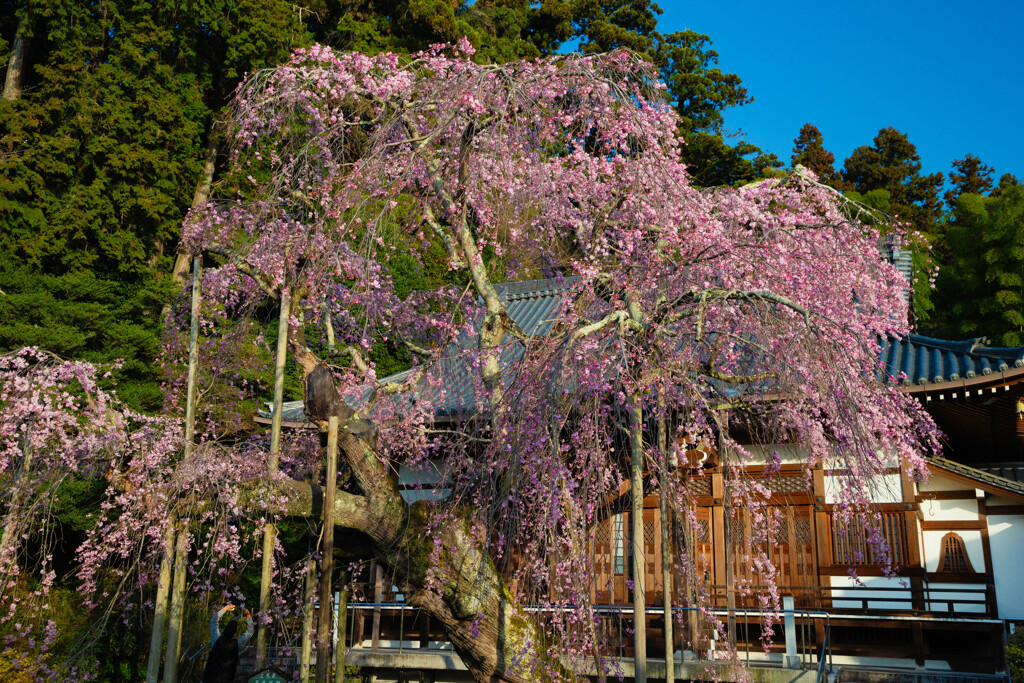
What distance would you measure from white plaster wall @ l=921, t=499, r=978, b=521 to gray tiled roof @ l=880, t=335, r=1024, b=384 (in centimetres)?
168

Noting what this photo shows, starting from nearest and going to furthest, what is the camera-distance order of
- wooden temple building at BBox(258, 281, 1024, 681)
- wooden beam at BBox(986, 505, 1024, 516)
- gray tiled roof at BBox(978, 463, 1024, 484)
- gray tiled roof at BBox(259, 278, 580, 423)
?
gray tiled roof at BBox(259, 278, 580, 423) < wooden temple building at BBox(258, 281, 1024, 681) < wooden beam at BBox(986, 505, 1024, 516) < gray tiled roof at BBox(978, 463, 1024, 484)

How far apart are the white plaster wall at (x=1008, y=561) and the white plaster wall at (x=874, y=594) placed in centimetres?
107

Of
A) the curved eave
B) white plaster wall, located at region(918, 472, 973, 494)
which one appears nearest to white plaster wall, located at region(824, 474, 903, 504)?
white plaster wall, located at region(918, 472, 973, 494)

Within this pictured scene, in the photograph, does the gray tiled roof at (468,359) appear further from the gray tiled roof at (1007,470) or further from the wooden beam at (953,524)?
the gray tiled roof at (1007,470)

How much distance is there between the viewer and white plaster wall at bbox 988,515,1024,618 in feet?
32.8

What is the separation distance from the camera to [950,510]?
34.7ft

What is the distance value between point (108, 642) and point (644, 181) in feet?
38.1

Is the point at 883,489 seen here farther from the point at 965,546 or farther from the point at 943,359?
the point at 943,359

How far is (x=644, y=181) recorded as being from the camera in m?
7.27

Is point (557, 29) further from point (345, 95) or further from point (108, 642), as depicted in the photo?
point (108, 642)

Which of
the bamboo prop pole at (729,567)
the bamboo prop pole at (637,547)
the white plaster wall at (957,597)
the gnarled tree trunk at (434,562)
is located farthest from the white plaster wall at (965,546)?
the bamboo prop pole at (637,547)

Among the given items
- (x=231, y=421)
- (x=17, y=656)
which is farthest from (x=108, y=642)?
(x=231, y=421)

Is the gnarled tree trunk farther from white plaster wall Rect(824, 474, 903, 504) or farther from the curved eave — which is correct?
the curved eave

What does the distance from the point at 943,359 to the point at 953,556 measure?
2617mm
